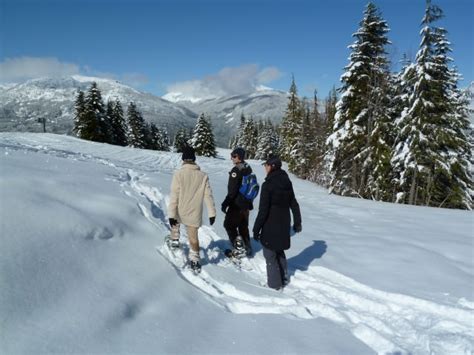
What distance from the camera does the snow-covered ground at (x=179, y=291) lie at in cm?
325

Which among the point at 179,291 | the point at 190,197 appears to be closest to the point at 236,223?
the point at 190,197

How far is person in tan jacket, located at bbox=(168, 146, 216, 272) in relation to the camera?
5.36 meters

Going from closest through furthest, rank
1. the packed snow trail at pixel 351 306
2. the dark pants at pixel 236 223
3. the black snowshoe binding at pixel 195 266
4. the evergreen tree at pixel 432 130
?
1. the packed snow trail at pixel 351 306
2. the black snowshoe binding at pixel 195 266
3. the dark pants at pixel 236 223
4. the evergreen tree at pixel 432 130

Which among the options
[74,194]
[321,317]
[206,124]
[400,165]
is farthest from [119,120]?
[321,317]

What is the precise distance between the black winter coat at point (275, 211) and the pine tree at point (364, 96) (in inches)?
682

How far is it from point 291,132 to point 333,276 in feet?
132

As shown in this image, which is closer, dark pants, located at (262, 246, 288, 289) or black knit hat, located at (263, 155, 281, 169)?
black knit hat, located at (263, 155, 281, 169)

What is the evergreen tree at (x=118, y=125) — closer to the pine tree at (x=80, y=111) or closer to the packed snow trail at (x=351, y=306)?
the pine tree at (x=80, y=111)

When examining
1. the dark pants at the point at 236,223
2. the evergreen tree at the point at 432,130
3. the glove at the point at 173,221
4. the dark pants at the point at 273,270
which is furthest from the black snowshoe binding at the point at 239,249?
the evergreen tree at the point at 432,130

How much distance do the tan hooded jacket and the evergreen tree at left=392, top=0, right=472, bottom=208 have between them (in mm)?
17675

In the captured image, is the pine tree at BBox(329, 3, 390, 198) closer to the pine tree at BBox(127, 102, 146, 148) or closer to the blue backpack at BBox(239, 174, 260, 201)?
the blue backpack at BBox(239, 174, 260, 201)

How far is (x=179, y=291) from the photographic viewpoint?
4.46 meters

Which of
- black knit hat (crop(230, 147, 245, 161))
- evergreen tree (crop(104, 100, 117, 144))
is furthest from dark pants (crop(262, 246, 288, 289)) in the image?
evergreen tree (crop(104, 100, 117, 144))

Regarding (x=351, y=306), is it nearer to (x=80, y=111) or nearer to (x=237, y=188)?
(x=237, y=188)
